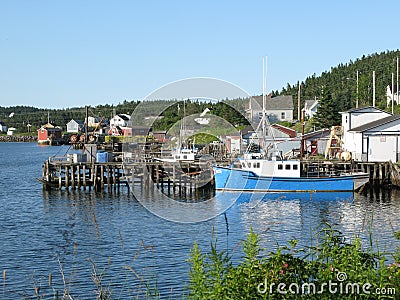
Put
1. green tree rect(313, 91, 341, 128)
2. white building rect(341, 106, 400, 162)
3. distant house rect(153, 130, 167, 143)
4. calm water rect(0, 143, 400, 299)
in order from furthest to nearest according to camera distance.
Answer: green tree rect(313, 91, 341, 128) → white building rect(341, 106, 400, 162) → distant house rect(153, 130, 167, 143) → calm water rect(0, 143, 400, 299)

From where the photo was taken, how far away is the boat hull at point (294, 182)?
1582 inches

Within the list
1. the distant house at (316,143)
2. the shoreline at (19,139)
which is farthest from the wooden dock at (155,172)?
the shoreline at (19,139)

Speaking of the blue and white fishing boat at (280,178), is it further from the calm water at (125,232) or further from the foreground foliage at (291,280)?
the foreground foliage at (291,280)

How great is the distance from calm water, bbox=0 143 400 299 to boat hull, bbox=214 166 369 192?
116 cm

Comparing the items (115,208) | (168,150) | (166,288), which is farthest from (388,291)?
(168,150)

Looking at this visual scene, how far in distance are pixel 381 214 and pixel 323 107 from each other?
146 ft

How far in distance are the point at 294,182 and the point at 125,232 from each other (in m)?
17.0

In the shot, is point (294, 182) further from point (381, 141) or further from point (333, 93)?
point (333, 93)

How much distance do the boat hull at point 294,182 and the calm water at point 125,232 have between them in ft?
3.80

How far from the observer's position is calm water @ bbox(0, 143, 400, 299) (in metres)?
17.6

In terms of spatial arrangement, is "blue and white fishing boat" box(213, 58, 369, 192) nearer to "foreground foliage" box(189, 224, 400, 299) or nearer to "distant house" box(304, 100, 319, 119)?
"foreground foliage" box(189, 224, 400, 299)

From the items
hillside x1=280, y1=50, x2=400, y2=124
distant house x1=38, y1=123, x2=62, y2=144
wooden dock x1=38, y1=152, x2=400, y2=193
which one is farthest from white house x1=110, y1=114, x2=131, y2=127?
wooden dock x1=38, y1=152, x2=400, y2=193

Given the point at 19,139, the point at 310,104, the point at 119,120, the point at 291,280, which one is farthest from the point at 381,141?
the point at 19,139

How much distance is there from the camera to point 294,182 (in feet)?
133
